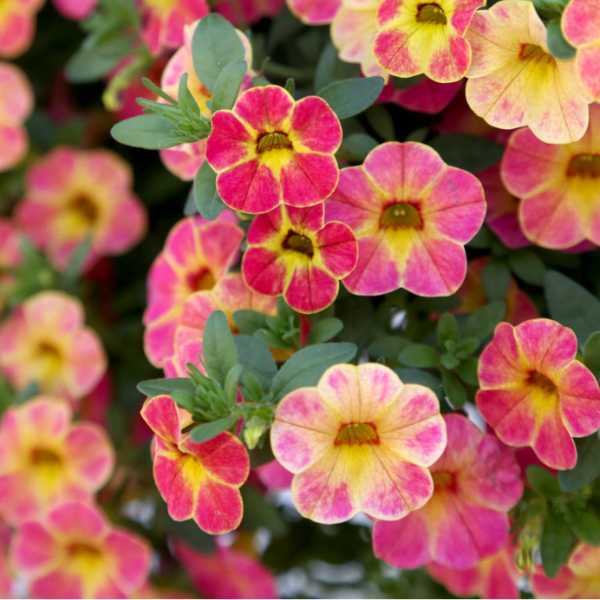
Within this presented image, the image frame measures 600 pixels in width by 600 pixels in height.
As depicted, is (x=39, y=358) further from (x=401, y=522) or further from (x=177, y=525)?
(x=401, y=522)

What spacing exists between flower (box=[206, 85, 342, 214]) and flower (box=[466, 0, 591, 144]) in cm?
11

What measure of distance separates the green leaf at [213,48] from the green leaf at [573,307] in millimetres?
305

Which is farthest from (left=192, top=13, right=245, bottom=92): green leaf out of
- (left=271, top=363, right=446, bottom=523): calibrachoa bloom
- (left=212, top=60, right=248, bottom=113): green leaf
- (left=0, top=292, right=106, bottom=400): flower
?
(left=0, top=292, right=106, bottom=400): flower

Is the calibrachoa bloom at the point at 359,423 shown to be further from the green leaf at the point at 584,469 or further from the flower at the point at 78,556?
the flower at the point at 78,556

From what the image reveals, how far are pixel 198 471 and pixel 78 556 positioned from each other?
1.24ft

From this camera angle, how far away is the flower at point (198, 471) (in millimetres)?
484

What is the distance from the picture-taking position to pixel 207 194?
53 cm

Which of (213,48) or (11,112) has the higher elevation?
(213,48)

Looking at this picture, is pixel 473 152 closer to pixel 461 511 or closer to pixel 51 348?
pixel 461 511

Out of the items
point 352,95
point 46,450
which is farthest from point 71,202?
point 352,95

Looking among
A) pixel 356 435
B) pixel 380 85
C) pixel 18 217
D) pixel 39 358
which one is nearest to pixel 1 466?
pixel 39 358

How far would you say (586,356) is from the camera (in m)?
0.51

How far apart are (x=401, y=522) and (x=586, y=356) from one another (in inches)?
7.6

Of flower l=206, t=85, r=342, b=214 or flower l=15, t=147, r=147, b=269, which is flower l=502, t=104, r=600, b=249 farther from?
flower l=15, t=147, r=147, b=269
